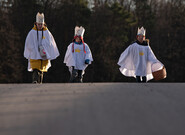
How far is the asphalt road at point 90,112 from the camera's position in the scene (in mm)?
3656

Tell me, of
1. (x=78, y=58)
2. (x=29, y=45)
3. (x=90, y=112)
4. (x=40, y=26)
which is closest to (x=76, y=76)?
(x=78, y=58)

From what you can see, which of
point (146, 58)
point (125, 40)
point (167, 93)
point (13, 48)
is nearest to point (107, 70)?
point (125, 40)

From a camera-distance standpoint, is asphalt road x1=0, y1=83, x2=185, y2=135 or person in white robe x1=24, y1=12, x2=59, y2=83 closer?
asphalt road x1=0, y1=83, x2=185, y2=135

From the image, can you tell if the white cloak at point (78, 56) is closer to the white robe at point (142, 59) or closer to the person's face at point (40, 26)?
the white robe at point (142, 59)

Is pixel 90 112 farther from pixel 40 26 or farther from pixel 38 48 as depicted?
pixel 40 26

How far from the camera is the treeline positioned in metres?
32.8

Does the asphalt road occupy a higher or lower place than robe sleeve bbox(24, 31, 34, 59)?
lower

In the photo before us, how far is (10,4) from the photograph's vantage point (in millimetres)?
35688

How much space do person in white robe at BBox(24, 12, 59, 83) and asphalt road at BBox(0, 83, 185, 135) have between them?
490 cm

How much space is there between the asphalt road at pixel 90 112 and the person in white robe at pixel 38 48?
4904 millimetres

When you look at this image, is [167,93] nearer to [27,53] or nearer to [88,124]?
[88,124]

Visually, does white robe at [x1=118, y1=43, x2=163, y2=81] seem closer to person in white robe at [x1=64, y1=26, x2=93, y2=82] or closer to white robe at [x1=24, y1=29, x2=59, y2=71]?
person in white robe at [x1=64, y1=26, x2=93, y2=82]

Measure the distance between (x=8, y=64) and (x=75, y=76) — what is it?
71.7ft

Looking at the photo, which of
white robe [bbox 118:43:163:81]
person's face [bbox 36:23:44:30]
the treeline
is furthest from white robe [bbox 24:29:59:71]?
the treeline
